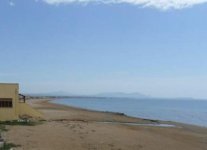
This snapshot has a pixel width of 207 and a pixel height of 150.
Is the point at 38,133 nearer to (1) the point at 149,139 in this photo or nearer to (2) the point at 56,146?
(2) the point at 56,146

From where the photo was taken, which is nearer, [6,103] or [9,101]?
[6,103]

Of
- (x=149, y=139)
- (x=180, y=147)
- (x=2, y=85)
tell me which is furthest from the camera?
(x=2, y=85)

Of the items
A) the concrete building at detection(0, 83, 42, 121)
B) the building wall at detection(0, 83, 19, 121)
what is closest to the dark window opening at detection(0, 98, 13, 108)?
the concrete building at detection(0, 83, 42, 121)

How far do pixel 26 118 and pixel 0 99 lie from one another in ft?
10.3

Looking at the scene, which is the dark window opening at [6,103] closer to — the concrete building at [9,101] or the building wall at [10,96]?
the concrete building at [9,101]

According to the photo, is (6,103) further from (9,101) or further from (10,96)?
(10,96)

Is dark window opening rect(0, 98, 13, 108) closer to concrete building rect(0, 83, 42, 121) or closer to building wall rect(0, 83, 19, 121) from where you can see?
concrete building rect(0, 83, 42, 121)

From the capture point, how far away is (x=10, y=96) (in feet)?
114

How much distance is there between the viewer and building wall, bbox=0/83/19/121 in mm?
34406

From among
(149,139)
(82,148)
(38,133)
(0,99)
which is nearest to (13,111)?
(0,99)

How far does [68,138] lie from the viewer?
25578 mm

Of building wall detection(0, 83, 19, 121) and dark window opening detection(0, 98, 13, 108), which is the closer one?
building wall detection(0, 83, 19, 121)

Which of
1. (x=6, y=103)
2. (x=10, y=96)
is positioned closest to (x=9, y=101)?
(x=6, y=103)

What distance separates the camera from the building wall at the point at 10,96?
113 feet
